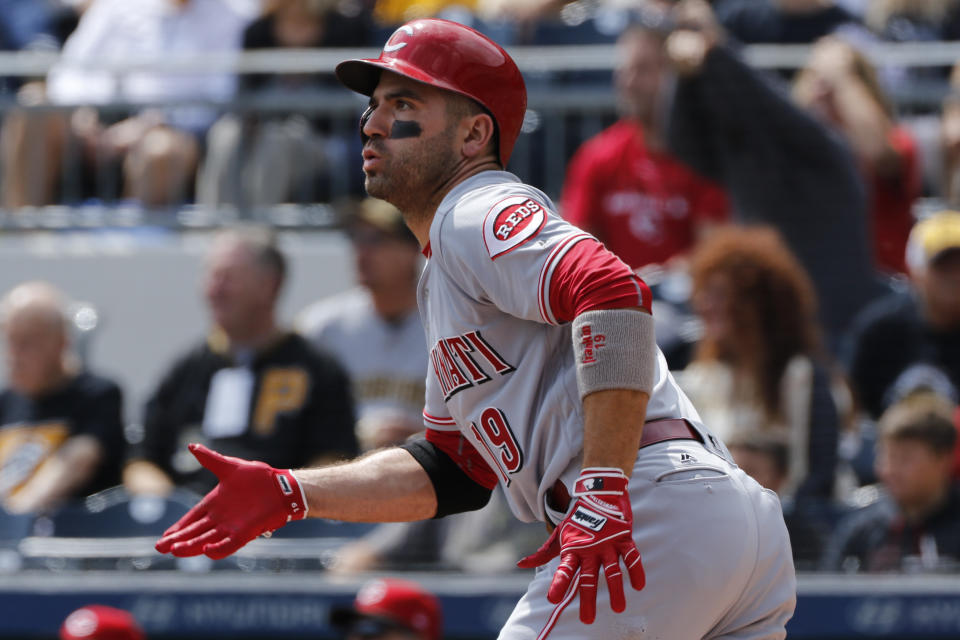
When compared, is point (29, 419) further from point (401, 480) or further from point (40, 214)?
point (401, 480)

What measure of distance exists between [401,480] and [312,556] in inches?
114

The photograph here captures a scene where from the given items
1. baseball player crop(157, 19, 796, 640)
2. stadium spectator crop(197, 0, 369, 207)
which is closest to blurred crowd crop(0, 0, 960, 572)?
stadium spectator crop(197, 0, 369, 207)

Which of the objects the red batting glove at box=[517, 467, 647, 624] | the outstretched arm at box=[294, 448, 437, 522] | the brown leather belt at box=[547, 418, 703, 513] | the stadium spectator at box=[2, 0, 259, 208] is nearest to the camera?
the red batting glove at box=[517, 467, 647, 624]

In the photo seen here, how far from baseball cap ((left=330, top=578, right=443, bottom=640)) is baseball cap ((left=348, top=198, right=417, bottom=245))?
1.80m

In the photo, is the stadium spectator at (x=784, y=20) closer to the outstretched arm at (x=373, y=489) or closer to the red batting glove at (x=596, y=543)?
the outstretched arm at (x=373, y=489)

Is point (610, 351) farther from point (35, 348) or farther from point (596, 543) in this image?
point (35, 348)

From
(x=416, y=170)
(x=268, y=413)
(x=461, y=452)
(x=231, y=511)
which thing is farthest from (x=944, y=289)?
(x=231, y=511)

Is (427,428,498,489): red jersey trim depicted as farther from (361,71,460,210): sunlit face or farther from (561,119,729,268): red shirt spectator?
(561,119,729,268): red shirt spectator

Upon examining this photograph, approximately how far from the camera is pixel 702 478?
282 cm

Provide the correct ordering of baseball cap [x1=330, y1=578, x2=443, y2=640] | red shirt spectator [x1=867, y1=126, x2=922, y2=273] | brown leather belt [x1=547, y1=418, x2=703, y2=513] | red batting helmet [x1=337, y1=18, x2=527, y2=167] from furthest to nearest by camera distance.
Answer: red shirt spectator [x1=867, y1=126, x2=922, y2=273] < baseball cap [x1=330, y1=578, x2=443, y2=640] < red batting helmet [x1=337, y1=18, x2=527, y2=167] < brown leather belt [x1=547, y1=418, x2=703, y2=513]

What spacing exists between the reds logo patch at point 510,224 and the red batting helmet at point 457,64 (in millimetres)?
285

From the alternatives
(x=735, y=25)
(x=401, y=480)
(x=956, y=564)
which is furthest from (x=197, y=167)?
(x=401, y=480)

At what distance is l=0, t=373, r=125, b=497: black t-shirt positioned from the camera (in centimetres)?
630

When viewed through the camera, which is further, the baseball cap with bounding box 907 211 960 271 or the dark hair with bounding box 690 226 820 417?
the baseball cap with bounding box 907 211 960 271
